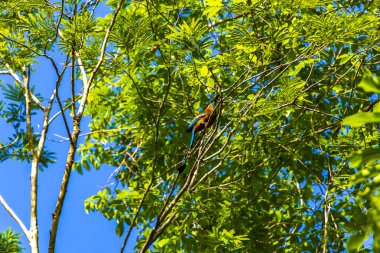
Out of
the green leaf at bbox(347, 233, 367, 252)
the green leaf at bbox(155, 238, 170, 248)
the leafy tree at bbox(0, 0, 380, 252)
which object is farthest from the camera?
the green leaf at bbox(155, 238, 170, 248)

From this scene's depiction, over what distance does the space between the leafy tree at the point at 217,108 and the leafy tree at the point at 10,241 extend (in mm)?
1086

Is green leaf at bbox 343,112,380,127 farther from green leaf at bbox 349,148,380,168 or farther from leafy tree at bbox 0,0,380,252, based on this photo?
leafy tree at bbox 0,0,380,252

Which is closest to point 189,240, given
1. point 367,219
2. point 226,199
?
point 226,199

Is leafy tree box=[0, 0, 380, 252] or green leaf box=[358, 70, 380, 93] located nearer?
green leaf box=[358, 70, 380, 93]

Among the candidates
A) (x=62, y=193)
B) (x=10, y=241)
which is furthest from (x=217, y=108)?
(x=10, y=241)

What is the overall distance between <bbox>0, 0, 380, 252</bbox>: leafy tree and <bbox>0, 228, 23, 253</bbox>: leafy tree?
1.09 metres

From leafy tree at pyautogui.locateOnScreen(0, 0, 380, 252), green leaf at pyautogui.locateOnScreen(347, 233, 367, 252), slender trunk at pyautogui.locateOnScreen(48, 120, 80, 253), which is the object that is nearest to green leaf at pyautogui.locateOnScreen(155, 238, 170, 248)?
leafy tree at pyautogui.locateOnScreen(0, 0, 380, 252)

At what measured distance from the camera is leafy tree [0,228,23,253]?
7.30 metres

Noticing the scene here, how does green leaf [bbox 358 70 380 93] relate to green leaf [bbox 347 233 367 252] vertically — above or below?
above

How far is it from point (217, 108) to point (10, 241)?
3.81 metres

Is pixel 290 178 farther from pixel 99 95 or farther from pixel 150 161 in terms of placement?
pixel 99 95

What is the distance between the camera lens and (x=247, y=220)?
6785 mm

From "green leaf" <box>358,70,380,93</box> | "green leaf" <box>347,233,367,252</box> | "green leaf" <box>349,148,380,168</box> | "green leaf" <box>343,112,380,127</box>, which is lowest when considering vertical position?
"green leaf" <box>347,233,367,252</box>

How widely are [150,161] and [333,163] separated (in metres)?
2.62
